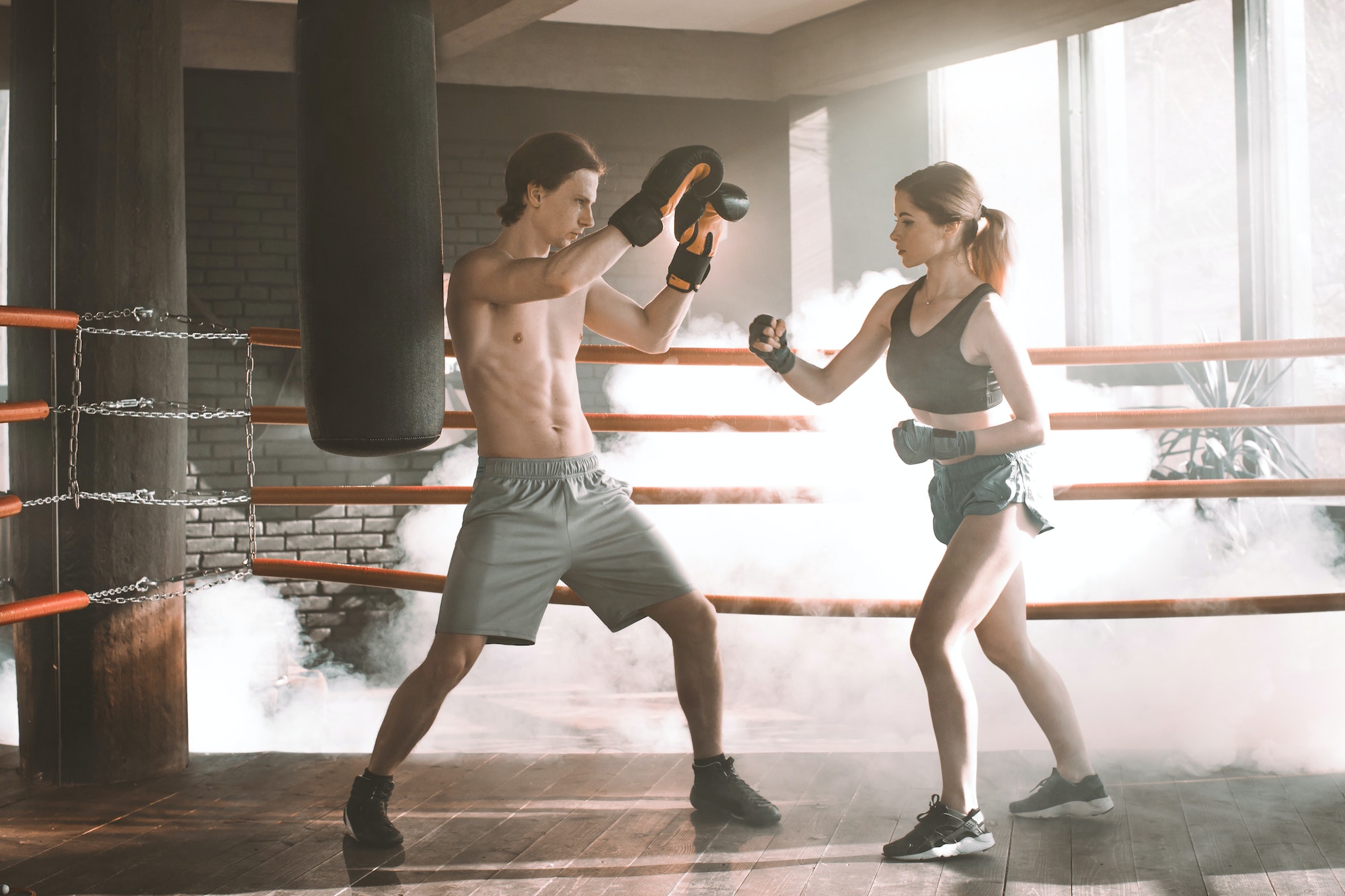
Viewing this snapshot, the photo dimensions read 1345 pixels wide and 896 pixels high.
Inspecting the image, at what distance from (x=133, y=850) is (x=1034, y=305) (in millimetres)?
4769

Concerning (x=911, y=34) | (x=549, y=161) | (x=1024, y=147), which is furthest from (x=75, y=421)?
(x=1024, y=147)

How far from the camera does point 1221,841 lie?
2010mm

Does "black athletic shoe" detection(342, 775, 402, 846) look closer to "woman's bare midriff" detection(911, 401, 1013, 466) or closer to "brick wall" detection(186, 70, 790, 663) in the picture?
"woman's bare midriff" detection(911, 401, 1013, 466)

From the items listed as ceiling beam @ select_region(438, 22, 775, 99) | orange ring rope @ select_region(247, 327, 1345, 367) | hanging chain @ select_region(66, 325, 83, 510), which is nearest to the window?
ceiling beam @ select_region(438, 22, 775, 99)

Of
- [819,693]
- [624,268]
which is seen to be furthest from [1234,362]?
[624,268]

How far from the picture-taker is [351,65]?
1.78 metres

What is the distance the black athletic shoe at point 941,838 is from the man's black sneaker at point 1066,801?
8.6 inches

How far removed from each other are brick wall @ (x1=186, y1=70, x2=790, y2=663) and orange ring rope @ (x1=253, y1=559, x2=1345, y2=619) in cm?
281

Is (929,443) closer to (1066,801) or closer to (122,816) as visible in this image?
(1066,801)

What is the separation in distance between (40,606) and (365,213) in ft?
3.25

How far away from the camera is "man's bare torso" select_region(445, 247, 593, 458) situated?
2000 mm

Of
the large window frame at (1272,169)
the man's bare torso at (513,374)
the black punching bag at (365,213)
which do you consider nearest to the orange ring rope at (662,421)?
the man's bare torso at (513,374)

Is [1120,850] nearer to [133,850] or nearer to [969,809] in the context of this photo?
[969,809]

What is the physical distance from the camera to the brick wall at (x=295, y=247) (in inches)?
196
